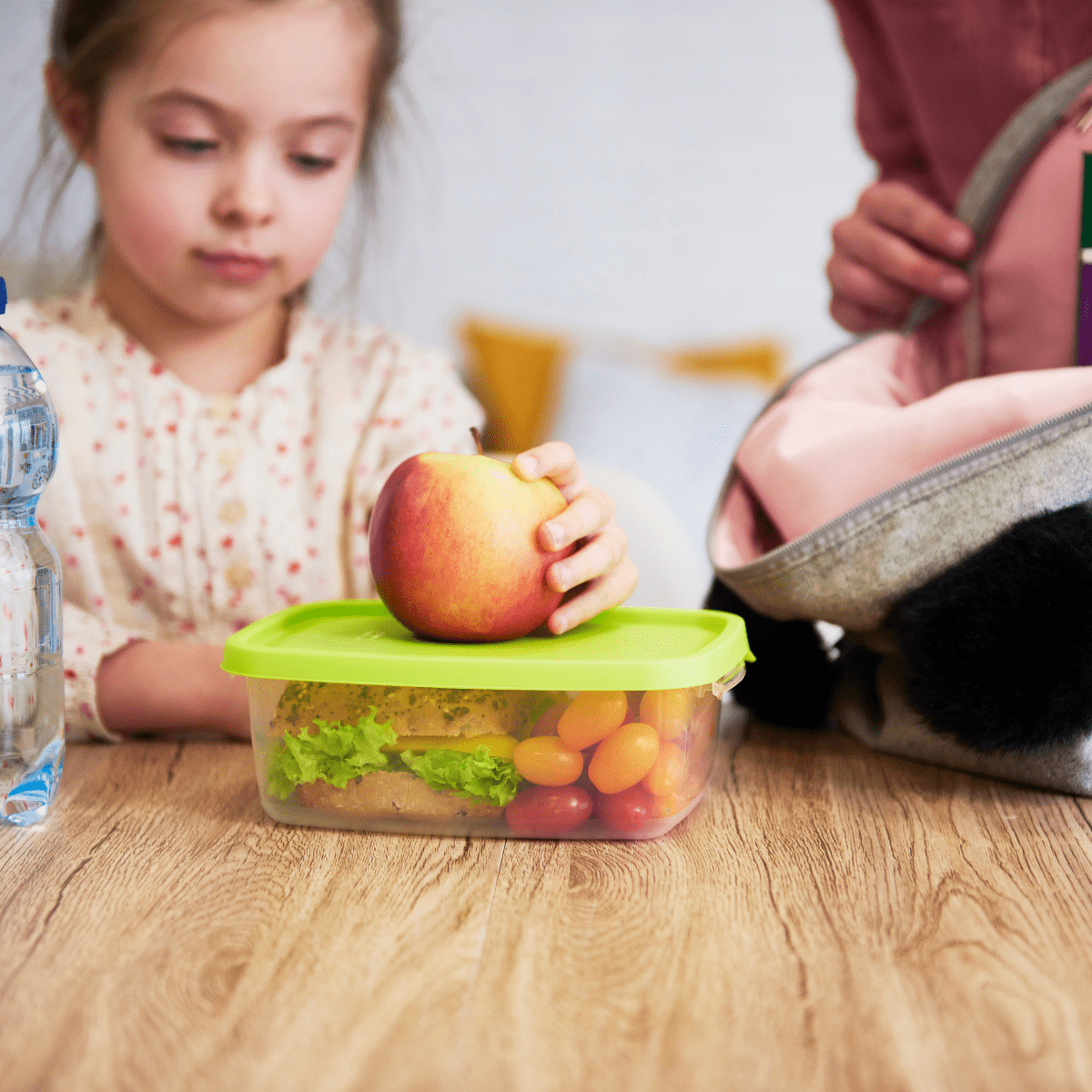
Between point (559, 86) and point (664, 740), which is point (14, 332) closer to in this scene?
point (664, 740)

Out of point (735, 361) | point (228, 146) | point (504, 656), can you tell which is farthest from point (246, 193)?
point (735, 361)

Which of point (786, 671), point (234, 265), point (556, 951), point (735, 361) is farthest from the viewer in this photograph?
point (735, 361)

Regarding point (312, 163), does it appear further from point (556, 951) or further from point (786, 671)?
point (556, 951)

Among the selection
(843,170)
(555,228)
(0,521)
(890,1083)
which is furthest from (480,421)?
(843,170)

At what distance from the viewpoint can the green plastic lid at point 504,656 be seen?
517 mm

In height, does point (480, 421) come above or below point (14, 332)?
below

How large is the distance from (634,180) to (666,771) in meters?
1.94

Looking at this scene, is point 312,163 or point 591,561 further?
point 312,163

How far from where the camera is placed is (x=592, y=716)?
0.52 metres

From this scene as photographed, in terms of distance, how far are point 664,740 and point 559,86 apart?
1.98 metres

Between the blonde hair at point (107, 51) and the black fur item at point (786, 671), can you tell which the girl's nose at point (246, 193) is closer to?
the blonde hair at point (107, 51)

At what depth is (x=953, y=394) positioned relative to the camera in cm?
63

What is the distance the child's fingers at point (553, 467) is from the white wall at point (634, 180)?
4.76 feet

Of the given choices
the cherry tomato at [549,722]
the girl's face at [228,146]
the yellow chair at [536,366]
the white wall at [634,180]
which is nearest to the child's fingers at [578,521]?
the cherry tomato at [549,722]
